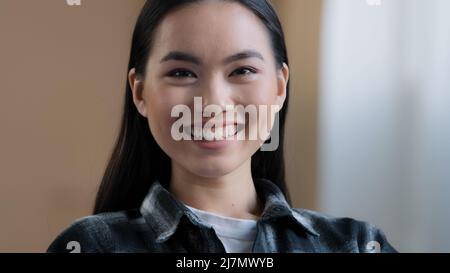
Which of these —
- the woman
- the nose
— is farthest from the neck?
the nose

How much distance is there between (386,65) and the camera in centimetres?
87

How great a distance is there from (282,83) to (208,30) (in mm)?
138

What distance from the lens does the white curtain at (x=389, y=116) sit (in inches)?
33.9

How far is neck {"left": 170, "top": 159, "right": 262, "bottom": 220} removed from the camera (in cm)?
78

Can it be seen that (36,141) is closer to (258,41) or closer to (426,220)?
(258,41)

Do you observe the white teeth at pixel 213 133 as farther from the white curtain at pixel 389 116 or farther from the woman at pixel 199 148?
the white curtain at pixel 389 116

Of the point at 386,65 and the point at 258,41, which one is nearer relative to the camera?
the point at 258,41

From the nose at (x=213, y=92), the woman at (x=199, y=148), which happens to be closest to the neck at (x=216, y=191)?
the woman at (x=199, y=148)

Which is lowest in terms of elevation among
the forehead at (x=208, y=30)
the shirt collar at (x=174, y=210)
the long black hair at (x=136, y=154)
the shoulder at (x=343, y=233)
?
the shoulder at (x=343, y=233)

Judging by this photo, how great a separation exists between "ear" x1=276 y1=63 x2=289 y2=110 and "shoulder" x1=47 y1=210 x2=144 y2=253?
251 millimetres

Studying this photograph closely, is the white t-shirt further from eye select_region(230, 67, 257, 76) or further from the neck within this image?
eye select_region(230, 67, 257, 76)

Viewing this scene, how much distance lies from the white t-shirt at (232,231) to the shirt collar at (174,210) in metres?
0.02
